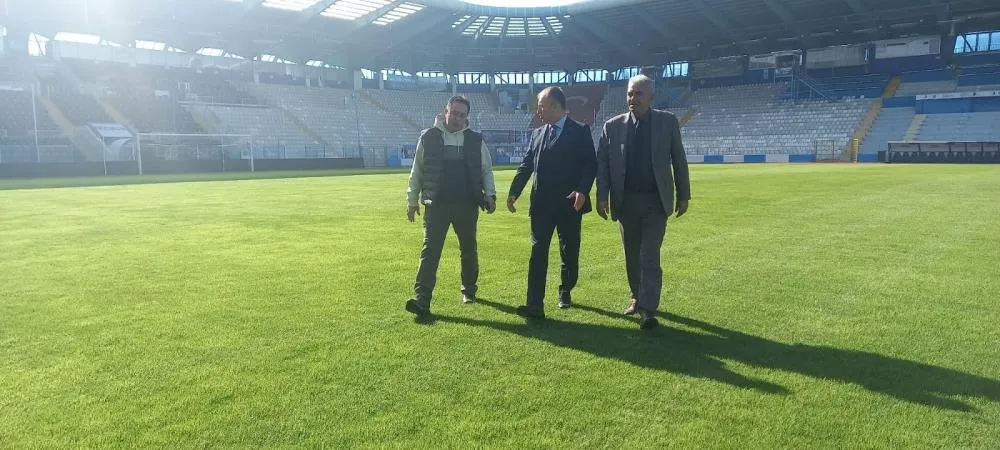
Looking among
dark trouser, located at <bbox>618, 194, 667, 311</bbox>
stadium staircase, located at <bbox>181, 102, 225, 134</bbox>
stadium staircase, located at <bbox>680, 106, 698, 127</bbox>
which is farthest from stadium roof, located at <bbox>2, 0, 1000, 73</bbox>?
dark trouser, located at <bbox>618, 194, 667, 311</bbox>

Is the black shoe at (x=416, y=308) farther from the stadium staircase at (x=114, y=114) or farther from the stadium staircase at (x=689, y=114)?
the stadium staircase at (x=689, y=114)

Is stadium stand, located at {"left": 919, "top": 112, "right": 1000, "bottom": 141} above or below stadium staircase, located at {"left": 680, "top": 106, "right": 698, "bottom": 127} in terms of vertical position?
below

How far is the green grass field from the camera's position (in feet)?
10.1

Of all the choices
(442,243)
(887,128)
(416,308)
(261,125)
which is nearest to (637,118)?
(442,243)

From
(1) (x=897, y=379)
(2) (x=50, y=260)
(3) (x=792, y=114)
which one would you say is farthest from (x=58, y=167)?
(3) (x=792, y=114)

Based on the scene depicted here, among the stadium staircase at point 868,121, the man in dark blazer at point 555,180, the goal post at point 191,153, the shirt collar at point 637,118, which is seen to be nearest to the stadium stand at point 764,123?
the stadium staircase at point 868,121

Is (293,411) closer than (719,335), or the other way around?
(293,411)

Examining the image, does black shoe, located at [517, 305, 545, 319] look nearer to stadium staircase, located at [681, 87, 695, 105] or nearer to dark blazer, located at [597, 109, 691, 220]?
dark blazer, located at [597, 109, 691, 220]

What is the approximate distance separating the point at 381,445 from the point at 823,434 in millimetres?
2031

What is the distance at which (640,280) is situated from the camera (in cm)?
503

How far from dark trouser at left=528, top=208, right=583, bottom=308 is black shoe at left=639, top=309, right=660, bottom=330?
77 centimetres

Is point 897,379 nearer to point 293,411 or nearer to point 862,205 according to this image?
point 293,411

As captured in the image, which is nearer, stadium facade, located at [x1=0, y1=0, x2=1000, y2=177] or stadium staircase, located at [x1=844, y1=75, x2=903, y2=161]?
stadium facade, located at [x1=0, y1=0, x2=1000, y2=177]

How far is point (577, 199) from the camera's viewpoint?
504cm
